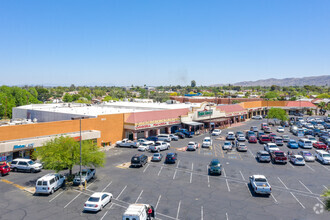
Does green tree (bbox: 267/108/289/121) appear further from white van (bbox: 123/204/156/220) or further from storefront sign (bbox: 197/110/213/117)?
white van (bbox: 123/204/156/220)

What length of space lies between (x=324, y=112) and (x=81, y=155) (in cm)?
11285

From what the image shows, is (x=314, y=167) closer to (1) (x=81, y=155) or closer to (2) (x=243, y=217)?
(2) (x=243, y=217)

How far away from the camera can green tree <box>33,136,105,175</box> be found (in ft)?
93.6

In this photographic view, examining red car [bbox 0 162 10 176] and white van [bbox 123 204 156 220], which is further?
red car [bbox 0 162 10 176]

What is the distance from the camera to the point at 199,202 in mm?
24031

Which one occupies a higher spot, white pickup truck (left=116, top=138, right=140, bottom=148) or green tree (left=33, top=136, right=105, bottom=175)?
green tree (left=33, top=136, right=105, bottom=175)

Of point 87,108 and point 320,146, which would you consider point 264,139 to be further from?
point 87,108

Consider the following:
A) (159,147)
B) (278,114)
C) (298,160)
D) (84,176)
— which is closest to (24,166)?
(84,176)

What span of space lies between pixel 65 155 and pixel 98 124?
20629mm

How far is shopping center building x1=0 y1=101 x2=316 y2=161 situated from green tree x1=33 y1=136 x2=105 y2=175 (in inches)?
145

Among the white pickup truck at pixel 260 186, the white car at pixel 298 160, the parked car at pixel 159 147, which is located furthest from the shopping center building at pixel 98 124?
the white car at pixel 298 160

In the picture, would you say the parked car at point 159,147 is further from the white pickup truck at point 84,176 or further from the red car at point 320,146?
the red car at point 320,146

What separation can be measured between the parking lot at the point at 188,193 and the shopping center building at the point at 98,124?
6.24 m

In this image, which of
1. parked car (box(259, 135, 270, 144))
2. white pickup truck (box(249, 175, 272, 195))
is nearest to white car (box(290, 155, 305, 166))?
white pickup truck (box(249, 175, 272, 195))
